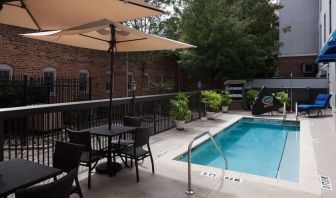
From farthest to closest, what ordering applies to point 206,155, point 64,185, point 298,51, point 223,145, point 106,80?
point 298,51
point 106,80
point 223,145
point 206,155
point 64,185

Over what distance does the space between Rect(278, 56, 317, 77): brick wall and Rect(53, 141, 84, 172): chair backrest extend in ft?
72.0

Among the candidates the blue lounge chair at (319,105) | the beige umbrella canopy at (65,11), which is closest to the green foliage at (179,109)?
the beige umbrella canopy at (65,11)

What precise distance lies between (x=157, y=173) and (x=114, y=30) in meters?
2.30

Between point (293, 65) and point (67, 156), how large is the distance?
72.8ft

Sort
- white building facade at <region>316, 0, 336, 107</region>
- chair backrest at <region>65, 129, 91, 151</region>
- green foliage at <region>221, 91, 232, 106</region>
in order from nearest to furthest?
1. chair backrest at <region>65, 129, 91, 151</region>
2. white building facade at <region>316, 0, 336, 107</region>
3. green foliage at <region>221, 91, 232, 106</region>

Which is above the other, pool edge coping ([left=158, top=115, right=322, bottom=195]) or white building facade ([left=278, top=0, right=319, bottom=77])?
white building facade ([left=278, top=0, right=319, bottom=77])

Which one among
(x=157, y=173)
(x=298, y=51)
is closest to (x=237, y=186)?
(x=157, y=173)

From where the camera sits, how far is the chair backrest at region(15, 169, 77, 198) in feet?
5.39

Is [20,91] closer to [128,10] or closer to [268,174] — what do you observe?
[128,10]

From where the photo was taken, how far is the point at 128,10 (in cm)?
377

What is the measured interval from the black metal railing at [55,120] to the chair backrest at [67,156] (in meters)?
0.85

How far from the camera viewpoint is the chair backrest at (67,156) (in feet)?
8.63

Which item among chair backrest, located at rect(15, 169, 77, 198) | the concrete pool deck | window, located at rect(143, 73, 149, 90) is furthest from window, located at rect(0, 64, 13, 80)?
window, located at rect(143, 73, 149, 90)

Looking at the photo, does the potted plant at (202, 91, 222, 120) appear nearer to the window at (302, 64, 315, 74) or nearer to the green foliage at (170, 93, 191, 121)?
the green foliage at (170, 93, 191, 121)
